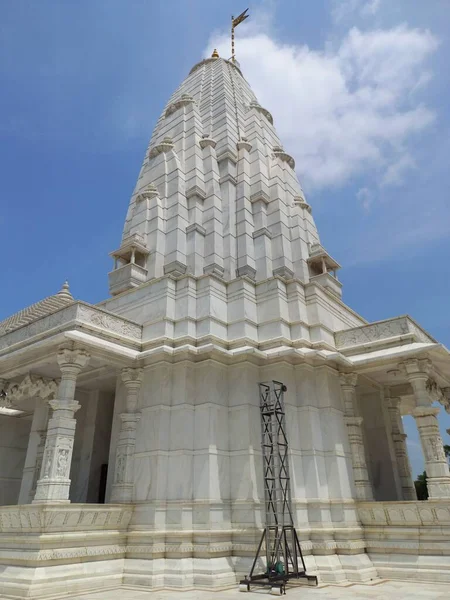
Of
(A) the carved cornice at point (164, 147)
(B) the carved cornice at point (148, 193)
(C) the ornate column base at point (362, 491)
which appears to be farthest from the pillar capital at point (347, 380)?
(A) the carved cornice at point (164, 147)

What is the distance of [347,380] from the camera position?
14.5 m

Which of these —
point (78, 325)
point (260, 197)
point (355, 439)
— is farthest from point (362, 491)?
point (260, 197)

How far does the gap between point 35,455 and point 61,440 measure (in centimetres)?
488

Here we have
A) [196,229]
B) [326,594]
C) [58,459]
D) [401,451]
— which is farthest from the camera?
[196,229]

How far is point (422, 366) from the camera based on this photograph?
523 inches

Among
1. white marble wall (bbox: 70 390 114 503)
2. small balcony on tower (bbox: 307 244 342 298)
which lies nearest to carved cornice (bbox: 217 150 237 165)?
small balcony on tower (bbox: 307 244 342 298)

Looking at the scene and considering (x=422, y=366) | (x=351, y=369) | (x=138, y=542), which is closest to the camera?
(x=138, y=542)

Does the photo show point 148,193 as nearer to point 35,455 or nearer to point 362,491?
point 35,455

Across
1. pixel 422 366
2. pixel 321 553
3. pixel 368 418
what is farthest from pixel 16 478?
pixel 422 366

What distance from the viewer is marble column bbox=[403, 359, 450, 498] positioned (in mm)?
11953

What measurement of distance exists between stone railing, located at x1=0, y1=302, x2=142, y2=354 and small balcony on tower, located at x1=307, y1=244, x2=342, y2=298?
27.6ft

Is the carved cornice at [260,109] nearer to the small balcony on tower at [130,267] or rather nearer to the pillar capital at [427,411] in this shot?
the small balcony on tower at [130,267]

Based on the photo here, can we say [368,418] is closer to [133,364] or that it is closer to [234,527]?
[234,527]

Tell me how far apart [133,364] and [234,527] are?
5.45 metres
